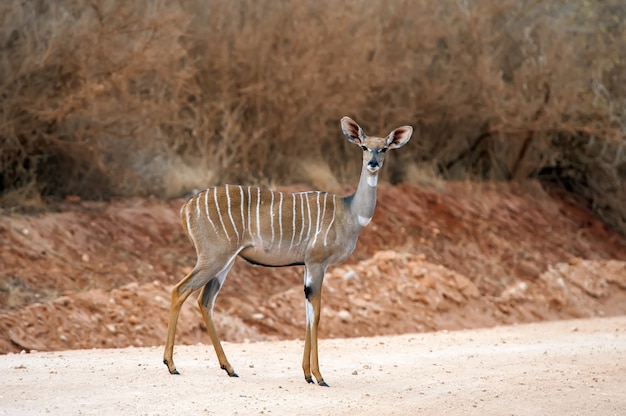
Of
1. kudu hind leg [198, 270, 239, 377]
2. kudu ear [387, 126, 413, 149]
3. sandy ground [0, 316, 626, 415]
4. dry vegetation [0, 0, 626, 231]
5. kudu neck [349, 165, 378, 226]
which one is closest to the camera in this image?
sandy ground [0, 316, 626, 415]

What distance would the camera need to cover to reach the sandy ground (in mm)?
8641

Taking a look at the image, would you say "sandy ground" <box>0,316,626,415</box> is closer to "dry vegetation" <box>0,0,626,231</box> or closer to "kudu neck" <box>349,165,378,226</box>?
"kudu neck" <box>349,165,378,226</box>

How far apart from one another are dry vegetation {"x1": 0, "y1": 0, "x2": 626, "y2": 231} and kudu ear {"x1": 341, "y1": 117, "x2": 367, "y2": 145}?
215 inches

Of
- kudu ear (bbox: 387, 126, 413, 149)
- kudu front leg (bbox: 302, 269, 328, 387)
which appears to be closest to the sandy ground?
kudu front leg (bbox: 302, 269, 328, 387)

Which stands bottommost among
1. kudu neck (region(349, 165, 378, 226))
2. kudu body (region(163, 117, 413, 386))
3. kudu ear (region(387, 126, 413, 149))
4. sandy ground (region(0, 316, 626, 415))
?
sandy ground (region(0, 316, 626, 415))

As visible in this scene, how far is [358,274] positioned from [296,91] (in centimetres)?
341

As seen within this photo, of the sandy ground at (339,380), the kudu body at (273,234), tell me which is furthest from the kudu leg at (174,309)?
the sandy ground at (339,380)

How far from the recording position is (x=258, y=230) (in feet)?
32.6

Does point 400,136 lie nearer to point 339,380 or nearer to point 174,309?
point 339,380

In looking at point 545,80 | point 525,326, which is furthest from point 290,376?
point 545,80

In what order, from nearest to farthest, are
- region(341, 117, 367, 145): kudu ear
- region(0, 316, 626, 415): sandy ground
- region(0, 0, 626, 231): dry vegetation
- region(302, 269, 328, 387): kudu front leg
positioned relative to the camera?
1. region(0, 316, 626, 415): sandy ground
2. region(302, 269, 328, 387): kudu front leg
3. region(341, 117, 367, 145): kudu ear
4. region(0, 0, 626, 231): dry vegetation

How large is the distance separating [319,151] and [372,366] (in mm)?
7810

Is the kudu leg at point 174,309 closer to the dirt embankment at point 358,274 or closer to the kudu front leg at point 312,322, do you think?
the kudu front leg at point 312,322

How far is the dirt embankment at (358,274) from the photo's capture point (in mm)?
13188
